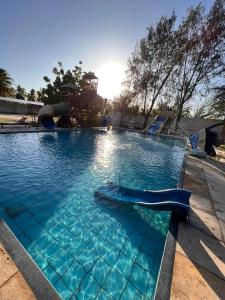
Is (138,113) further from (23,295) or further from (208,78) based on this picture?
(23,295)

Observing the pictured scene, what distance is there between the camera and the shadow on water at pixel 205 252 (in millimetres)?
2109

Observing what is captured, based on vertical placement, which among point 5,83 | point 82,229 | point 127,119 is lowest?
point 82,229

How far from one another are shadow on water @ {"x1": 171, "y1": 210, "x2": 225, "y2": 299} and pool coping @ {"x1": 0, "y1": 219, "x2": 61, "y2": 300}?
190 centimetres

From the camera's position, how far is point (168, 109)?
2816 cm

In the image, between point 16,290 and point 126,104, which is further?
point 126,104

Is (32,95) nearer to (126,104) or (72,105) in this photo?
(126,104)

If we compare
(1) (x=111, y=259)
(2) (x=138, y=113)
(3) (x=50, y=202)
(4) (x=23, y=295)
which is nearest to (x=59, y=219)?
(3) (x=50, y=202)

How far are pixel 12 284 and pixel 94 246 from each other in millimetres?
1405

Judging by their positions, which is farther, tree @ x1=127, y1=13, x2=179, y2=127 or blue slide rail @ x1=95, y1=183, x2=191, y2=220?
tree @ x1=127, y1=13, x2=179, y2=127

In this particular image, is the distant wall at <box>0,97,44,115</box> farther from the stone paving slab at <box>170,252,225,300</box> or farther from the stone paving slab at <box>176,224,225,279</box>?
the stone paving slab at <box>170,252,225,300</box>

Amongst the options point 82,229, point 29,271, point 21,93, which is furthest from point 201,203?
point 21,93

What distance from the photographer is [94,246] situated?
2.92 metres

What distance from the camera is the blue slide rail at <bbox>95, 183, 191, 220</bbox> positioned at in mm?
3406

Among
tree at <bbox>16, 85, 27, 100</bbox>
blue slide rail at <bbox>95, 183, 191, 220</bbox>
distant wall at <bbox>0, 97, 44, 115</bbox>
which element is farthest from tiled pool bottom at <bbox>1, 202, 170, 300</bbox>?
tree at <bbox>16, 85, 27, 100</bbox>
